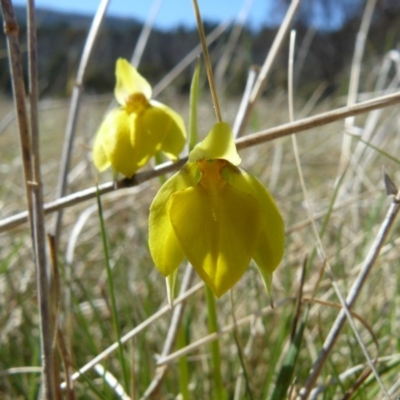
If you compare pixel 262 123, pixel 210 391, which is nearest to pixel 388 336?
pixel 210 391

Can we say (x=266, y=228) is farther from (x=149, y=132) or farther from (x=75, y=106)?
(x=75, y=106)

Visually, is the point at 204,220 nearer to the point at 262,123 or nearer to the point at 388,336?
the point at 388,336

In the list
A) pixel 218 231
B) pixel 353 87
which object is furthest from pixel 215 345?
Answer: pixel 353 87

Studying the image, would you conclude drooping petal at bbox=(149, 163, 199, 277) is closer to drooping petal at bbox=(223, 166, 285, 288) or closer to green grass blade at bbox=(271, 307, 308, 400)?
drooping petal at bbox=(223, 166, 285, 288)

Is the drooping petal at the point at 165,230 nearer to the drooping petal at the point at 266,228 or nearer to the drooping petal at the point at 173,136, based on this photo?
the drooping petal at the point at 266,228

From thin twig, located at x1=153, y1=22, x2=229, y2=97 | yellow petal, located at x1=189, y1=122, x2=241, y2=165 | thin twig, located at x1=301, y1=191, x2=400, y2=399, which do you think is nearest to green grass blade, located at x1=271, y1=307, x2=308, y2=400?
thin twig, located at x1=301, y1=191, x2=400, y2=399

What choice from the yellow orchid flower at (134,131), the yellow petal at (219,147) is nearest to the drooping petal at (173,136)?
the yellow orchid flower at (134,131)
